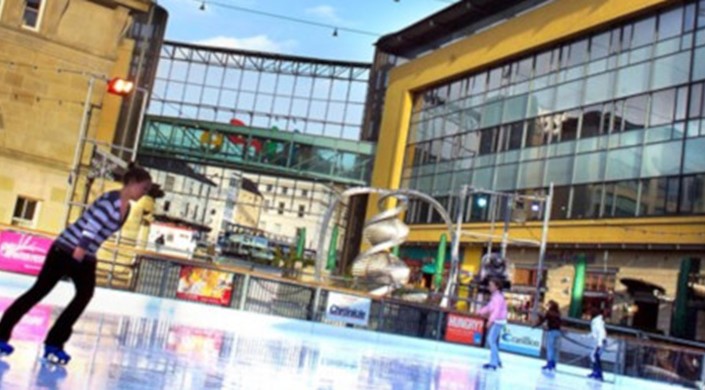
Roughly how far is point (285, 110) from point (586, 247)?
39.9m

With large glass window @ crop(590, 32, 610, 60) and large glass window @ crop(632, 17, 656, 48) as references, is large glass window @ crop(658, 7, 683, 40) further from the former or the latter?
large glass window @ crop(590, 32, 610, 60)

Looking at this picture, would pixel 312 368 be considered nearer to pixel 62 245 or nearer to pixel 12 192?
pixel 62 245

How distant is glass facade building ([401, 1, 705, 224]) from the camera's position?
30.7 m

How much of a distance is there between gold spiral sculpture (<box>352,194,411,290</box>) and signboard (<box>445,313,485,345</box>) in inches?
285

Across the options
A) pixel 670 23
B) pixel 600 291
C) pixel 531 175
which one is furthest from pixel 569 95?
pixel 600 291

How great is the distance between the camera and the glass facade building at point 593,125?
30.7 m

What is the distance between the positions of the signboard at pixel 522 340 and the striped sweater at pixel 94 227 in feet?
60.6

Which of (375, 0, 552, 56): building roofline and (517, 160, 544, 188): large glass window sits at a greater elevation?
(375, 0, 552, 56): building roofline

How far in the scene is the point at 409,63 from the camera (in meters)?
53.8

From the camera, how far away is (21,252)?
2091 centimetres

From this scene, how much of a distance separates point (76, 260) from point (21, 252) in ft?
54.2

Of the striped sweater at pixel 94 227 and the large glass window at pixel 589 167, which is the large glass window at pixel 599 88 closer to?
the large glass window at pixel 589 167

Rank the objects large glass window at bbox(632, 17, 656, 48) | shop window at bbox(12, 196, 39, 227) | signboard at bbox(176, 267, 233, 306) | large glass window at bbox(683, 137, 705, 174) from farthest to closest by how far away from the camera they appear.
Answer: large glass window at bbox(632, 17, 656, 48)
large glass window at bbox(683, 137, 705, 174)
shop window at bbox(12, 196, 39, 227)
signboard at bbox(176, 267, 233, 306)

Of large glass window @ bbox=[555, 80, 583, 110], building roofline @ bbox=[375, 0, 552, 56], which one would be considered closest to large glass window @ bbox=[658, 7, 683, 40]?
large glass window @ bbox=[555, 80, 583, 110]
